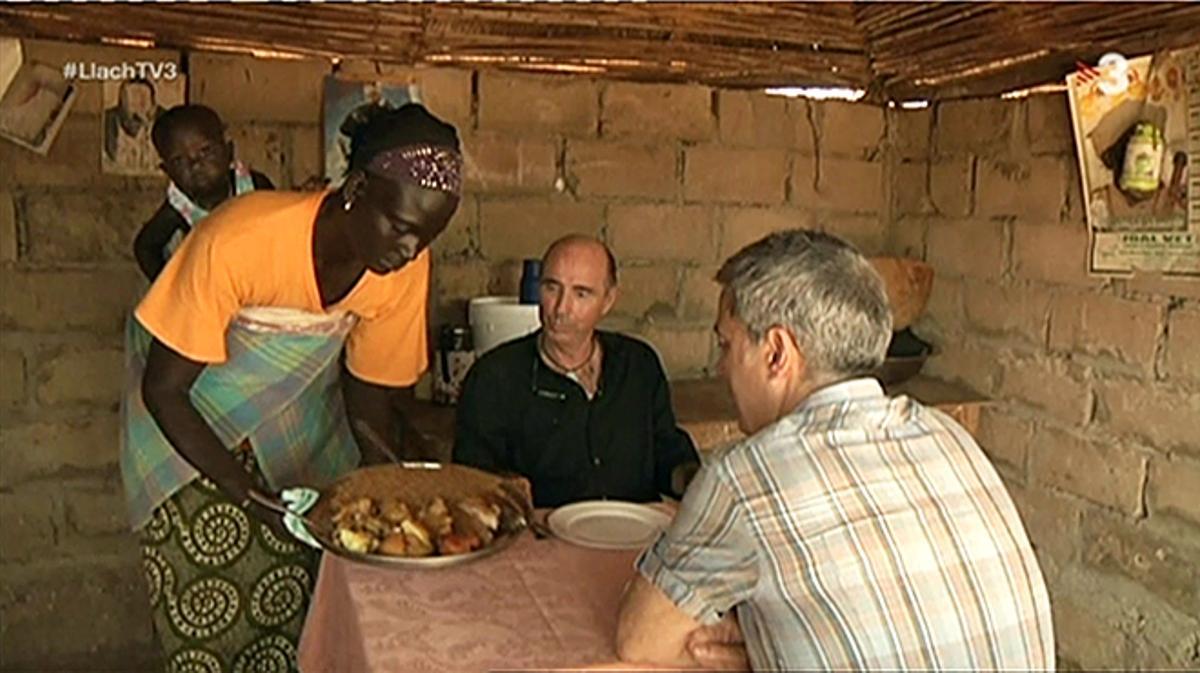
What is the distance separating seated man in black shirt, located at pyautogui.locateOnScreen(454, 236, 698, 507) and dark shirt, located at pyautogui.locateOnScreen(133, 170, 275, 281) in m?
0.75

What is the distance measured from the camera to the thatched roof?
2309 mm

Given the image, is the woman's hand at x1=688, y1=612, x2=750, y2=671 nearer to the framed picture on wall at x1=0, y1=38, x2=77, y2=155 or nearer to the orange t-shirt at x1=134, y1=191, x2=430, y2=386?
the orange t-shirt at x1=134, y1=191, x2=430, y2=386

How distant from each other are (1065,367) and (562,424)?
4.26 ft

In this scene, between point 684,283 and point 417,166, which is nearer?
point 417,166

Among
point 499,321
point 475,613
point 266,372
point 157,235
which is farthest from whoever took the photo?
point 499,321

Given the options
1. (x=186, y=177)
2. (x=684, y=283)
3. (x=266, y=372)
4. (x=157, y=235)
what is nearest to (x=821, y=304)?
(x=266, y=372)

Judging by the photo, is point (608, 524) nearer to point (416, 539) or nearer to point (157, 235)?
point (416, 539)

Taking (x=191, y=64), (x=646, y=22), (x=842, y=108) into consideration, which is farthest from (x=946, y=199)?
(x=191, y=64)

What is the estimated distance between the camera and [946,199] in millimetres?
3074

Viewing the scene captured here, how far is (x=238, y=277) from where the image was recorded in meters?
1.89

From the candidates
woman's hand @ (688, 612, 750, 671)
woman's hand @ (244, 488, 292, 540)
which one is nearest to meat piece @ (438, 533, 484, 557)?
woman's hand @ (244, 488, 292, 540)

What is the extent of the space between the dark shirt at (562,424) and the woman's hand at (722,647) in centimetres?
96

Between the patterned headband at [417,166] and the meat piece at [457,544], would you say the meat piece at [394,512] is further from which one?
the patterned headband at [417,166]

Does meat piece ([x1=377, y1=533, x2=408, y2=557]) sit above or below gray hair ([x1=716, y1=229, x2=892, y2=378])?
below
